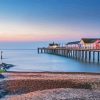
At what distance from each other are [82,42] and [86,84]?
77830 millimetres

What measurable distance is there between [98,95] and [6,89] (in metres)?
6.52

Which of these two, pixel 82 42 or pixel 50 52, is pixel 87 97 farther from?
pixel 50 52

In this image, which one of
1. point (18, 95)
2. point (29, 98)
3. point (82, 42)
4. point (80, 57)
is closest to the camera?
point (29, 98)

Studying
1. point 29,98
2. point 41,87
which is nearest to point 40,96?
point 29,98

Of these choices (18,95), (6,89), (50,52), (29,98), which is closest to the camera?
(29,98)

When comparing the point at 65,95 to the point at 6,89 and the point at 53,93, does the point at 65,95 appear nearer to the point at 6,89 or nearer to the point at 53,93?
the point at 53,93

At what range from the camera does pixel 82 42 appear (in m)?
104

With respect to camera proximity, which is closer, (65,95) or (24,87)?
(65,95)

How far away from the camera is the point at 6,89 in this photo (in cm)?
2394

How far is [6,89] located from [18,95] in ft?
8.60

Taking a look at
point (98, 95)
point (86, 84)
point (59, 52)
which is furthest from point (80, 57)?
point (98, 95)

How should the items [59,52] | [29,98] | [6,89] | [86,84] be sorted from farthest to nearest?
[59,52] < [86,84] < [6,89] < [29,98]

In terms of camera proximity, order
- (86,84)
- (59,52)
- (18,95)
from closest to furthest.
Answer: (18,95) → (86,84) → (59,52)

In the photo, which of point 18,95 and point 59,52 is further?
point 59,52
